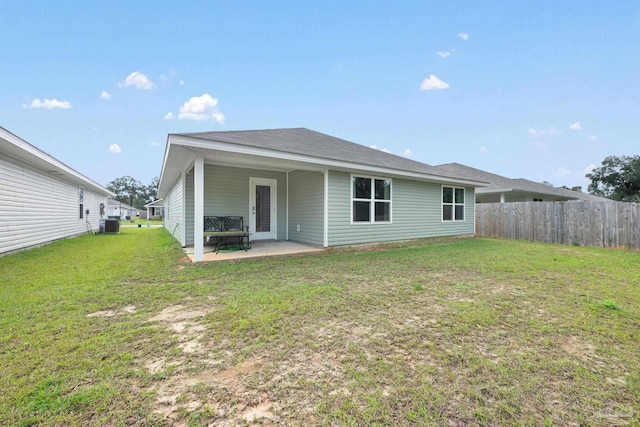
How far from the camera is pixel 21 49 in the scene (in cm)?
1107

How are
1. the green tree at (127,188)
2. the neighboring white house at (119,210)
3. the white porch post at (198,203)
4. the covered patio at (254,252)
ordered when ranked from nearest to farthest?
the white porch post at (198,203)
the covered patio at (254,252)
the neighboring white house at (119,210)
the green tree at (127,188)

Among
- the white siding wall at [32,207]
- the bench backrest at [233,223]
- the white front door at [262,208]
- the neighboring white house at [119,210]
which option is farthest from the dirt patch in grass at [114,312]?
the neighboring white house at [119,210]

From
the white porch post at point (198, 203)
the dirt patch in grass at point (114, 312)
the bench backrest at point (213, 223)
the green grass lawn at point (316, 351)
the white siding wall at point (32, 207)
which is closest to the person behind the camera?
the green grass lawn at point (316, 351)

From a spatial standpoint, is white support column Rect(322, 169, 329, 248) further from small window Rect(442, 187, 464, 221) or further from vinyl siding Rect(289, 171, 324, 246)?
small window Rect(442, 187, 464, 221)

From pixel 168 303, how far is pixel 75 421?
79.4 inches

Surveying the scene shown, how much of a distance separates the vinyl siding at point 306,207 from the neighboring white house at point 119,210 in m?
43.0

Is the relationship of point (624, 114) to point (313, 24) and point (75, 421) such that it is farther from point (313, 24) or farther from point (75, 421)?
point (75, 421)

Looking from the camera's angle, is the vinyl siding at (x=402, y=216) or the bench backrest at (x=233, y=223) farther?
the bench backrest at (x=233, y=223)

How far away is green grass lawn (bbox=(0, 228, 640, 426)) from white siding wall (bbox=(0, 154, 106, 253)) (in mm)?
→ 3718

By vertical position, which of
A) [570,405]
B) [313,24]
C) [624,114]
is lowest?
[570,405]

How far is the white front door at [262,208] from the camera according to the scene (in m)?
8.76

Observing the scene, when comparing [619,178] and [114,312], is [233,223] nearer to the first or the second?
[114,312]

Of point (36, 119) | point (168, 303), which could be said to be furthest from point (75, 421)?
point (36, 119)

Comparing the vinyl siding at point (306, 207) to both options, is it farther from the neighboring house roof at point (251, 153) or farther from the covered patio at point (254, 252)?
the neighboring house roof at point (251, 153)
